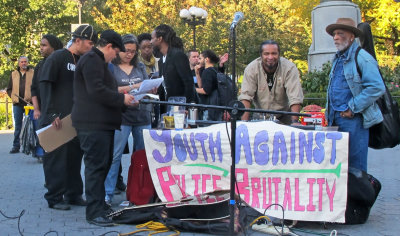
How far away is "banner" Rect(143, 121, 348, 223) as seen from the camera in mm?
4645

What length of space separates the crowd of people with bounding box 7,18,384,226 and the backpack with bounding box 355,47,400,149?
0.69ft

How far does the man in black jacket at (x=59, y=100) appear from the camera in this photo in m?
5.46

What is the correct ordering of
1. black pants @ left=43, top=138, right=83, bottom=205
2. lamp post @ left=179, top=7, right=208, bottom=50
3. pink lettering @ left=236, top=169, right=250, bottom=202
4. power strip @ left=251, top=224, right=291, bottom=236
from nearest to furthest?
power strip @ left=251, top=224, right=291, bottom=236
pink lettering @ left=236, top=169, right=250, bottom=202
black pants @ left=43, top=138, right=83, bottom=205
lamp post @ left=179, top=7, right=208, bottom=50

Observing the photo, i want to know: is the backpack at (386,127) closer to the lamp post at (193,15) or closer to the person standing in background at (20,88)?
the person standing in background at (20,88)

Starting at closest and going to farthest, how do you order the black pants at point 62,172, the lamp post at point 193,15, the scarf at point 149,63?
the black pants at point 62,172
the scarf at point 149,63
the lamp post at point 193,15

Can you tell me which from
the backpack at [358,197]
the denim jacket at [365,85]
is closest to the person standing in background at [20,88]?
the denim jacket at [365,85]

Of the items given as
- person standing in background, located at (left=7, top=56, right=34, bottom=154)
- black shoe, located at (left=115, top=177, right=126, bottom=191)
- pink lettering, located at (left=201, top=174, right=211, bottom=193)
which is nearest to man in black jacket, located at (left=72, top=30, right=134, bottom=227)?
pink lettering, located at (left=201, top=174, right=211, bottom=193)

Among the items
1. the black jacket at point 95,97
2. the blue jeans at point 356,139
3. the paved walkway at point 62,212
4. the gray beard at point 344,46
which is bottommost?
the paved walkway at point 62,212

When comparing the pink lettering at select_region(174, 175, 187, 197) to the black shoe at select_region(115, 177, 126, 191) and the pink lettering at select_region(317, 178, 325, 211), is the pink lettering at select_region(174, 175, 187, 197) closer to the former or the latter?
the pink lettering at select_region(317, 178, 325, 211)

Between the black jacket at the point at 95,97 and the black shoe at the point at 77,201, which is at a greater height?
the black jacket at the point at 95,97

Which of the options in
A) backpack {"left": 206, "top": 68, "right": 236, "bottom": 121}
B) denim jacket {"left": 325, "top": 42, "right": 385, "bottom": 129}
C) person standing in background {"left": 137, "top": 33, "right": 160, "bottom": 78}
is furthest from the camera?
backpack {"left": 206, "top": 68, "right": 236, "bottom": 121}

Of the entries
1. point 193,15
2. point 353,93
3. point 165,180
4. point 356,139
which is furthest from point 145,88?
point 193,15

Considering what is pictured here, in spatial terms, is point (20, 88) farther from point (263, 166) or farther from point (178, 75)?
point (263, 166)

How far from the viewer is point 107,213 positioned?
500cm
